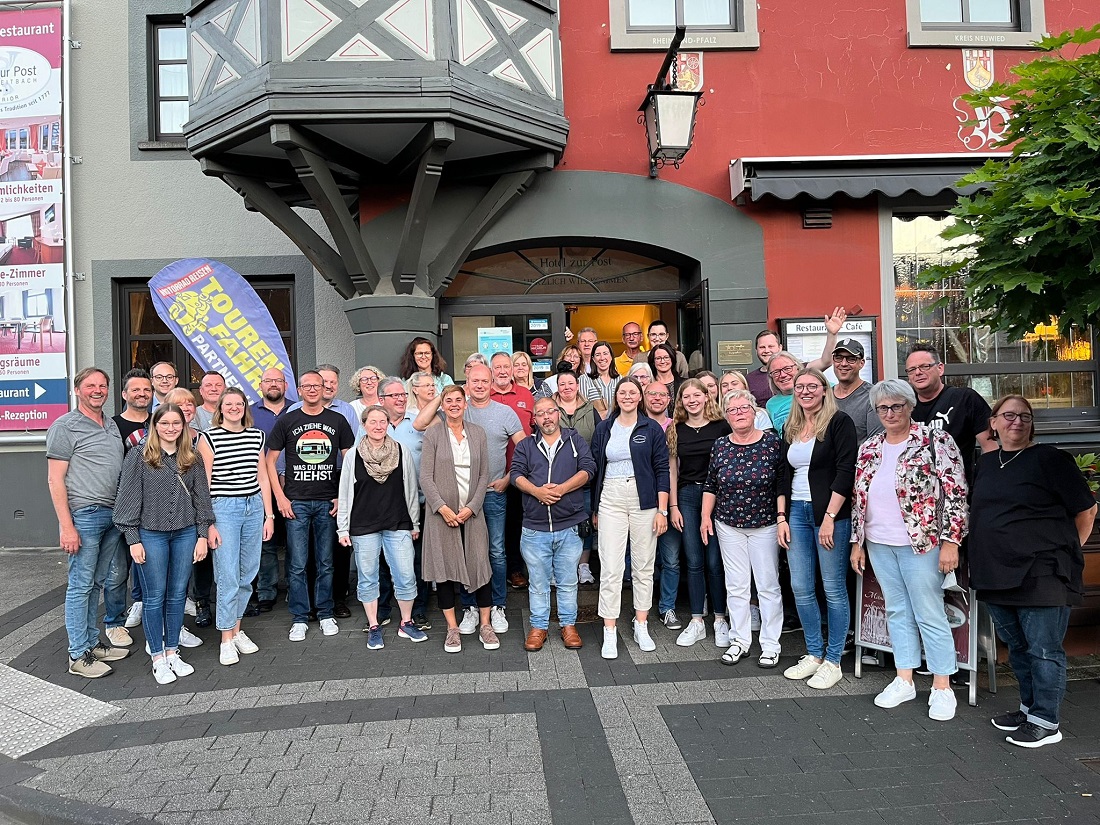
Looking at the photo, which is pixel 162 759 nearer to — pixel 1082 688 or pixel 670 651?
pixel 670 651

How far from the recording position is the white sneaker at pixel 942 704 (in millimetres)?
4020

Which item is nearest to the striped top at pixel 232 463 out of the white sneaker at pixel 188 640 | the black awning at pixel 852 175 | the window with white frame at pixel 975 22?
the white sneaker at pixel 188 640

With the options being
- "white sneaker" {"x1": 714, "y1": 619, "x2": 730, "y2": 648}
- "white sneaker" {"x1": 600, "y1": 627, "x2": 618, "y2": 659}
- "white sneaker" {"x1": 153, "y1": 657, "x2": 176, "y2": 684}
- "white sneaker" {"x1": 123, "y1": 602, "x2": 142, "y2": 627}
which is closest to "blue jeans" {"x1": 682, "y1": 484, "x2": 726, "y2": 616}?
"white sneaker" {"x1": 714, "y1": 619, "x2": 730, "y2": 648}

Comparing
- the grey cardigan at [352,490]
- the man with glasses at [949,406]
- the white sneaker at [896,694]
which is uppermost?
the man with glasses at [949,406]

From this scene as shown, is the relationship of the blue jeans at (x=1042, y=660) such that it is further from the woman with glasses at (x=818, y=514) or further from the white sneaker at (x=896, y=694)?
the woman with glasses at (x=818, y=514)

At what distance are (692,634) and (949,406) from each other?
7.35ft

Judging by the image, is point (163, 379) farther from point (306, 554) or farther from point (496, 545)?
point (496, 545)

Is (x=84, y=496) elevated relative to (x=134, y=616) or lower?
elevated

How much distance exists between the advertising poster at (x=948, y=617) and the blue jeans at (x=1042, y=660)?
312mm

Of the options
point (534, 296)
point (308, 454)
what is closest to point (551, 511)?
point (308, 454)

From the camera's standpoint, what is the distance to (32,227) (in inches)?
350

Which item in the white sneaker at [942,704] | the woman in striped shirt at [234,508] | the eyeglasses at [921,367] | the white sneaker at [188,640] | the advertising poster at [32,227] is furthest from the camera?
the advertising poster at [32,227]

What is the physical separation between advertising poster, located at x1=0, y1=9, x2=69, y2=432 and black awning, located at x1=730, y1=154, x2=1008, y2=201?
25.8 ft

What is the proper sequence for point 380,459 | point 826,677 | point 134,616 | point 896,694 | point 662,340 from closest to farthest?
point 896,694, point 826,677, point 380,459, point 134,616, point 662,340
